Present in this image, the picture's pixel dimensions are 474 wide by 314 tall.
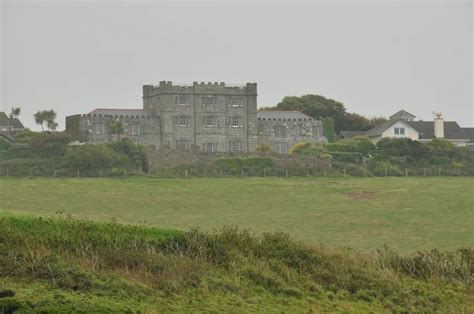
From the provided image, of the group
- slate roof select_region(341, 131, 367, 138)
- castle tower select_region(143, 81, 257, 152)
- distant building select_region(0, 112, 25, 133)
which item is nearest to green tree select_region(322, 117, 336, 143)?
slate roof select_region(341, 131, 367, 138)

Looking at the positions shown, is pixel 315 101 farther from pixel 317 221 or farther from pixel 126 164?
pixel 317 221

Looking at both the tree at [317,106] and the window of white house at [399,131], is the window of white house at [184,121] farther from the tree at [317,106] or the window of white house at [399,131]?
the tree at [317,106]

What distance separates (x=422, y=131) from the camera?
3061 inches

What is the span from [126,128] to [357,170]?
19979 mm

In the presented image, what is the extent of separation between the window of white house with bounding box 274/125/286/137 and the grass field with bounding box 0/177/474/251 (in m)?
19.3

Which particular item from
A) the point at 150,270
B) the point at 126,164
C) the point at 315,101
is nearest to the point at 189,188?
the point at 126,164

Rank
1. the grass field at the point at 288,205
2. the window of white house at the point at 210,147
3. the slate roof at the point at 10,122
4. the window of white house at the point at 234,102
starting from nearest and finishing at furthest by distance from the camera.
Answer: the grass field at the point at 288,205 < the window of white house at the point at 210,147 < the window of white house at the point at 234,102 < the slate roof at the point at 10,122

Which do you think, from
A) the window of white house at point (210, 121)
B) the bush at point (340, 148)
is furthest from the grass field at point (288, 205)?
the window of white house at point (210, 121)

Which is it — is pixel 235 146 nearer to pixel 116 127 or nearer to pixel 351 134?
pixel 116 127

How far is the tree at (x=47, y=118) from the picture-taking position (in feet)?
226

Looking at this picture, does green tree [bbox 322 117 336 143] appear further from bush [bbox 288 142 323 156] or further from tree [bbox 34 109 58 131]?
tree [bbox 34 109 58 131]

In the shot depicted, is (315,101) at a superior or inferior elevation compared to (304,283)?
superior

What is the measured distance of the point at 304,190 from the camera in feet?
150

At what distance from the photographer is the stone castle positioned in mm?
67562
